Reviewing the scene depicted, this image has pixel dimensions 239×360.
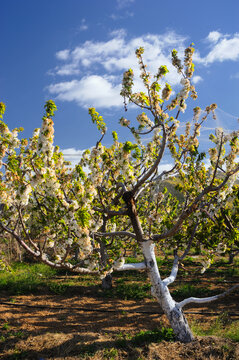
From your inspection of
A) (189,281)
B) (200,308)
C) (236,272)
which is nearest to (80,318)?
(200,308)

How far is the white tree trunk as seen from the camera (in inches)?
242

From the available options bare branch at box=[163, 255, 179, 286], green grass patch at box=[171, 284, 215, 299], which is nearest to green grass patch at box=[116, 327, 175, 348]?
bare branch at box=[163, 255, 179, 286]

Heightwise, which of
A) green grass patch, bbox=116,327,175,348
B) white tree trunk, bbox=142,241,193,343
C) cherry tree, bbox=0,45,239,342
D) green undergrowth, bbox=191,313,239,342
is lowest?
green undergrowth, bbox=191,313,239,342

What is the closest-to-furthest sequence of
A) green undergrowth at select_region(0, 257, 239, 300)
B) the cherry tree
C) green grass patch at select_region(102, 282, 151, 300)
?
the cherry tree < green grass patch at select_region(102, 282, 151, 300) < green undergrowth at select_region(0, 257, 239, 300)

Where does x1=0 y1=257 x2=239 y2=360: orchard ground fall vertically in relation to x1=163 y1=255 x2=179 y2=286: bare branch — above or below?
below

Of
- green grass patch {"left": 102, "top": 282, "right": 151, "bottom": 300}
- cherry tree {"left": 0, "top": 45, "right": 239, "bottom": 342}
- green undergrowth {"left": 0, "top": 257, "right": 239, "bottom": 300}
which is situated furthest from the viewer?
green undergrowth {"left": 0, "top": 257, "right": 239, "bottom": 300}

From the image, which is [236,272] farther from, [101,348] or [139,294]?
[101,348]

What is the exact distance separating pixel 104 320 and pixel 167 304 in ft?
10.0

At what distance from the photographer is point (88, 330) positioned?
24.4 feet

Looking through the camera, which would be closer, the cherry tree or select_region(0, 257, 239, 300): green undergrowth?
the cherry tree

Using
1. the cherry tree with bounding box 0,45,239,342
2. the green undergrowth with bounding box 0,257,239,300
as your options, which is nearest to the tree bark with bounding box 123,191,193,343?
the cherry tree with bounding box 0,45,239,342

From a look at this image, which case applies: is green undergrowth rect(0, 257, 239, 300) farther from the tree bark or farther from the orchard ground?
the tree bark

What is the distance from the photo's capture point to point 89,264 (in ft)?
17.9

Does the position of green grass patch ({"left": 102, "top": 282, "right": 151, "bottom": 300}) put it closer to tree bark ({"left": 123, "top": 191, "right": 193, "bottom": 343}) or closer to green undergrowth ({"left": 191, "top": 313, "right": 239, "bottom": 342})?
green undergrowth ({"left": 191, "top": 313, "right": 239, "bottom": 342})
